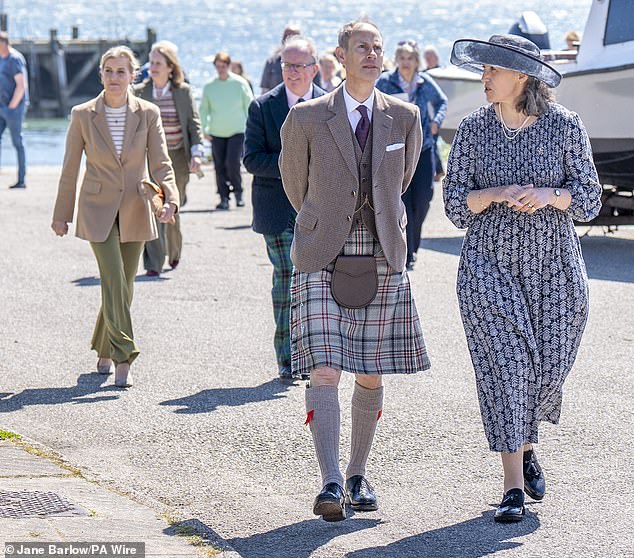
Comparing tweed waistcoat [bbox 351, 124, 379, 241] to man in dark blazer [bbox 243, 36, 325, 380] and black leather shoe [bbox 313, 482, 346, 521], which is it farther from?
man in dark blazer [bbox 243, 36, 325, 380]

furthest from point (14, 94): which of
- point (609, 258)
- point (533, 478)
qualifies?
point (533, 478)

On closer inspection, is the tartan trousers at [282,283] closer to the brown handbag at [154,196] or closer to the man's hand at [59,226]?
the brown handbag at [154,196]

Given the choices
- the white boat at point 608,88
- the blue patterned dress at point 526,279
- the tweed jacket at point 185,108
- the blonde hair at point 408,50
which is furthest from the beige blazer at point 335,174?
the white boat at point 608,88

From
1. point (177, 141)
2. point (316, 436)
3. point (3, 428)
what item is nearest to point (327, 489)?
point (316, 436)

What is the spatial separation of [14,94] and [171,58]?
9.24m

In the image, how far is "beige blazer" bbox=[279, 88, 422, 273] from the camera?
579 centimetres

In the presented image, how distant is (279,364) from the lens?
8500 mm

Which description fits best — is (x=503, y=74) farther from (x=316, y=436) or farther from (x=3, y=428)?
(x=3, y=428)

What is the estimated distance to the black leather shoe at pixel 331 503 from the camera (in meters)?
5.48

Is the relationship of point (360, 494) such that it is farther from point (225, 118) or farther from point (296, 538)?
point (225, 118)

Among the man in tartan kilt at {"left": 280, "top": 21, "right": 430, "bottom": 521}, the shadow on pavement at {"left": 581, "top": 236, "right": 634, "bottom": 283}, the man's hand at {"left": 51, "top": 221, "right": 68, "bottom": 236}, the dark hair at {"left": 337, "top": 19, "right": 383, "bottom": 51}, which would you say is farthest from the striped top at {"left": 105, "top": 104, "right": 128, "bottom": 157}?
the shadow on pavement at {"left": 581, "top": 236, "right": 634, "bottom": 283}

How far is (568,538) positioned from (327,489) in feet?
3.11

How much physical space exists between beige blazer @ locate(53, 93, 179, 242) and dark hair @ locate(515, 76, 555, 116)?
10.4 feet

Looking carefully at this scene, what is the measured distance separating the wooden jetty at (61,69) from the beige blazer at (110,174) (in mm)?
50204
